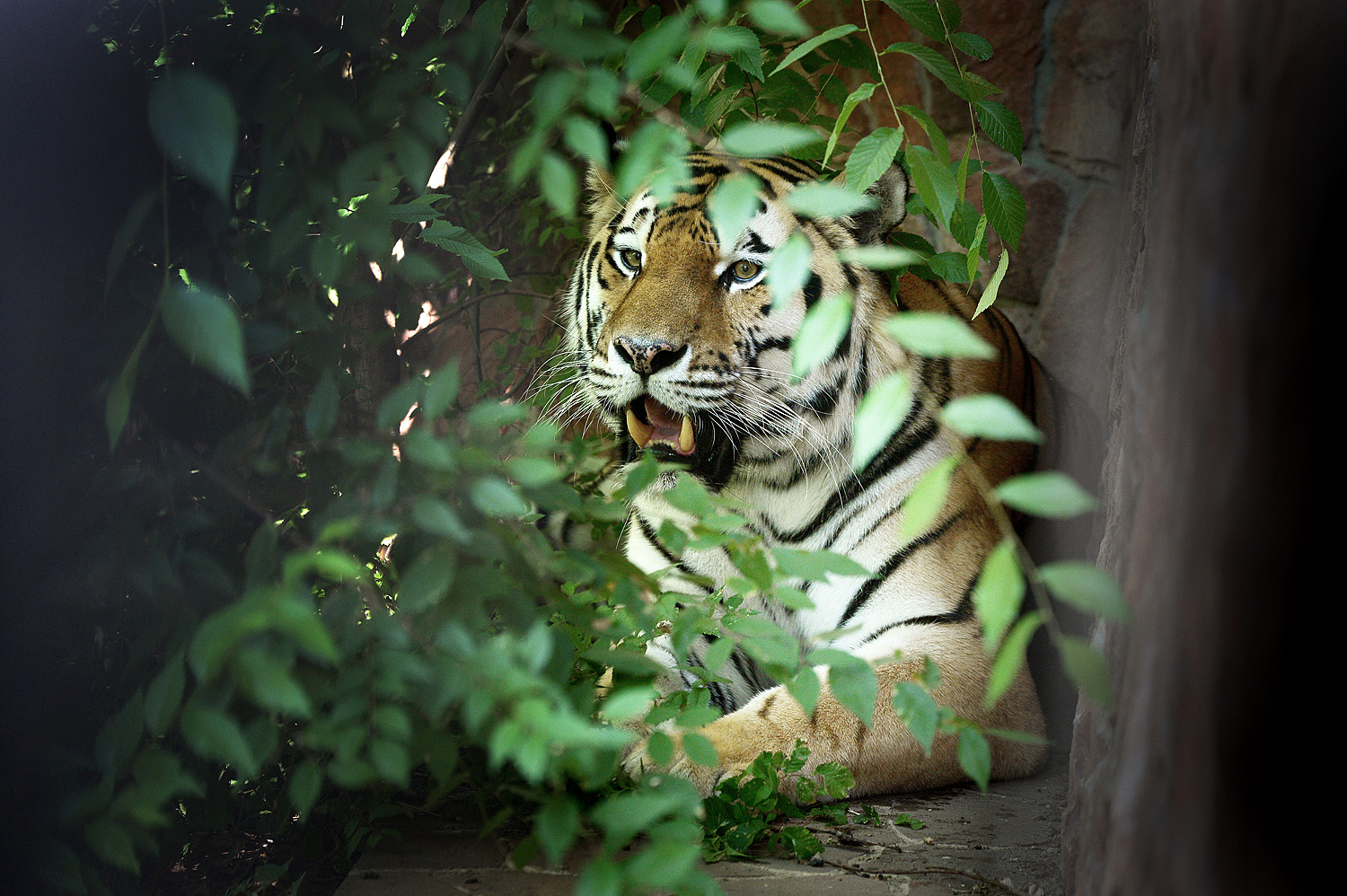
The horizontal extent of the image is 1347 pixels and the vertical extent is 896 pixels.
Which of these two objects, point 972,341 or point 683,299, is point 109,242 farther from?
point 683,299

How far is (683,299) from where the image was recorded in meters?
2.10

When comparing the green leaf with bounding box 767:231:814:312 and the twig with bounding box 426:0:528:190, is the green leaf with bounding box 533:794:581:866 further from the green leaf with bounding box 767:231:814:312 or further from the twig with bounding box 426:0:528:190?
the twig with bounding box 426:0:528:190

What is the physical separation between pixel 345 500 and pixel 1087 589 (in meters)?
0.68

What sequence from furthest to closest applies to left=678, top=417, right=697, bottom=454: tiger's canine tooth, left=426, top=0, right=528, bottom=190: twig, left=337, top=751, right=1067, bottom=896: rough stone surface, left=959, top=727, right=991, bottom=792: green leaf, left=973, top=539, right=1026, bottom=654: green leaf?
left=678, top=417, right=697, bottom=454: tiger's canine tooth
left=426, top=0, right=528, bottom=190: twig
left=337, top=751, right=1067, bottom=896: rough stone surface
left=959, top=727, right=991, bottom=792: green leaf
left=973, top=539, right=1026, bottom=654: green leaf

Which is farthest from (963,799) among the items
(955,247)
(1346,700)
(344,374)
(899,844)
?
(955,247)

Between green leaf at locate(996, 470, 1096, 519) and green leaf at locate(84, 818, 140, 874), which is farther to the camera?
green leaf at locate(84, 818, 140, 874)

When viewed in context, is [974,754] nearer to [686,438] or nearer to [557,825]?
[557,825]

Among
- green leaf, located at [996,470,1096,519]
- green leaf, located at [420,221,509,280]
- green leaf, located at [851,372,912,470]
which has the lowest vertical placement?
green leaf, located at [996,470,1096,519]

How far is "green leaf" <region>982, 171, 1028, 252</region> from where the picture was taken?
1.61 metres

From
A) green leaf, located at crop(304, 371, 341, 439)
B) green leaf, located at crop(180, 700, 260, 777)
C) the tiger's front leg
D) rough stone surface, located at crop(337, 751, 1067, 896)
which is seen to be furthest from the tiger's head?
green leaf, located at crop(180, 700, 260, 777)

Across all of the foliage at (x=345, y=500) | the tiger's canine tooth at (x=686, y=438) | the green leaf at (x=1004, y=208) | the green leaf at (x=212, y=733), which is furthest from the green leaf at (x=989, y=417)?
the tiger's canine tooth at (x=686, y=438)

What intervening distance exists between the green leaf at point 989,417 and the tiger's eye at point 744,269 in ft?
4.80

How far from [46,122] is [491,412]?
0.61 metres

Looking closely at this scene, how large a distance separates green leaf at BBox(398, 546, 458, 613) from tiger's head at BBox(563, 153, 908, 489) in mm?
1192
